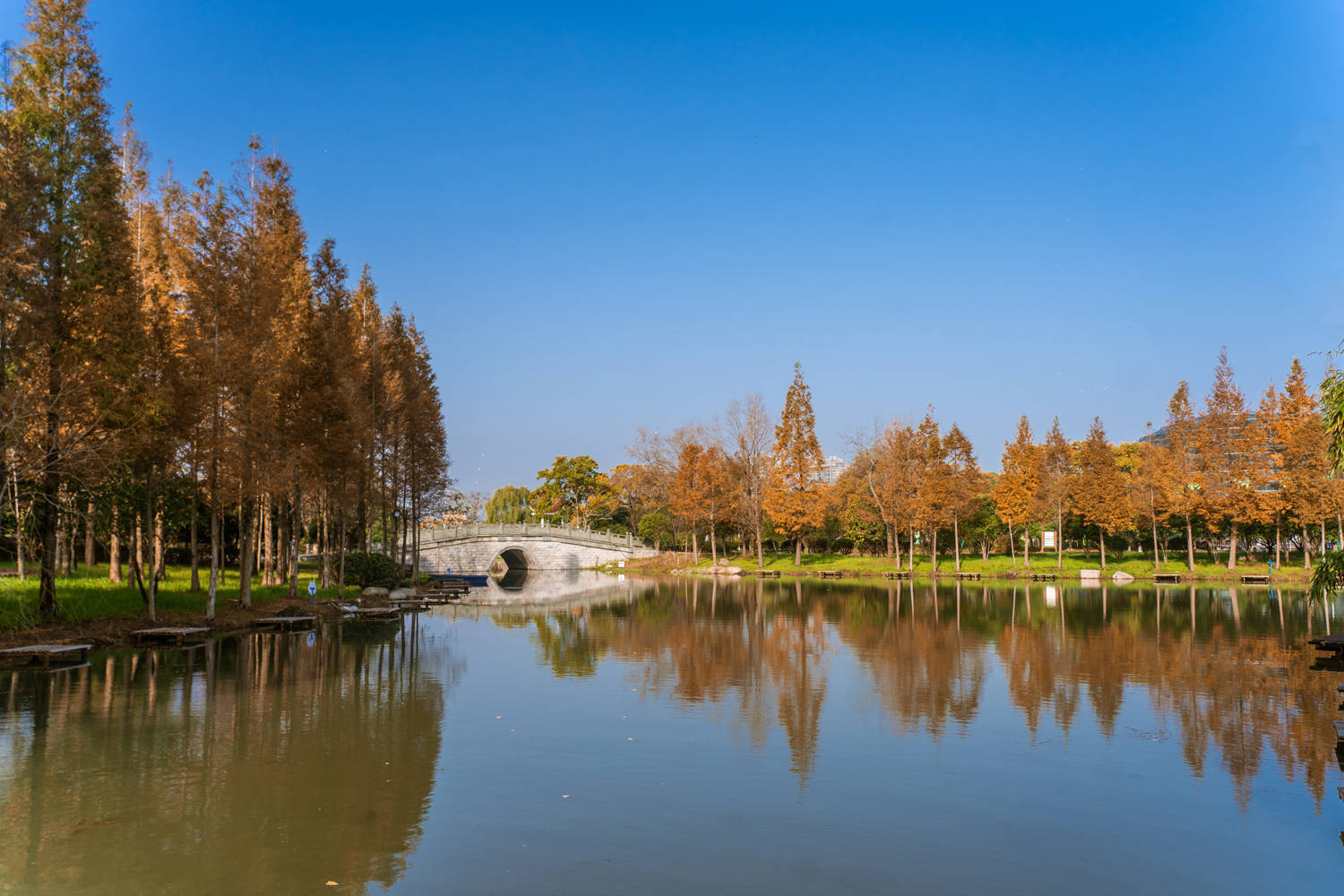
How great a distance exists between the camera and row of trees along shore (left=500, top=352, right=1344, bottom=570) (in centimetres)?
5228

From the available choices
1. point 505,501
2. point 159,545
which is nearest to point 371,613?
point 159,545

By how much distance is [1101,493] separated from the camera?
190 feet

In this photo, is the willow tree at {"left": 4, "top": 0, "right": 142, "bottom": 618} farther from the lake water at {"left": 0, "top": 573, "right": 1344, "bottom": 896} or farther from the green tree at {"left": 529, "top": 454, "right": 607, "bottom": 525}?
the green tree at {"left": 529, "top": 454, "right": 607, "bottom": 525}

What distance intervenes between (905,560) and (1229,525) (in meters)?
20.4

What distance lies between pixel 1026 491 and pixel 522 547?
37.3 meters

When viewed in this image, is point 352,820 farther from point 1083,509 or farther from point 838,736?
point 1083,509

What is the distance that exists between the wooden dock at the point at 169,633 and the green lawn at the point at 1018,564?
45.1 meters

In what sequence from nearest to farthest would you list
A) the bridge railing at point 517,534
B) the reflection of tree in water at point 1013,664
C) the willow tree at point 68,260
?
the reflection of tree in water at point 1013,664 < the willow tree at point 68,260 < the bridge railing at point 517,534

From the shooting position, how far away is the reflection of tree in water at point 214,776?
7.39 metres

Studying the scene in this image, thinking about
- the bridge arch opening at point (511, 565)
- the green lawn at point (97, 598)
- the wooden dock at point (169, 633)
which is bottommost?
the bridge arch opening at point (511, 565)

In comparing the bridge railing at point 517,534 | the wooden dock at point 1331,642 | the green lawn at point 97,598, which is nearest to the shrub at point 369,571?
the green lawn at point 97,598

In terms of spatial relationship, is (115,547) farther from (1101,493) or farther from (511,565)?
(511,565)

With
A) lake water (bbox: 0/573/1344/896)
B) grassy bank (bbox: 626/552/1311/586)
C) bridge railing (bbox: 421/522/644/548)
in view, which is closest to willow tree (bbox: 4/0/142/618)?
lake water (bbox: 0/573/1344/896)

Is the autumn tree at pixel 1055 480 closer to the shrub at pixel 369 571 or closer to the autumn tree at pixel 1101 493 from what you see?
the autumn tree at pixel 1101 493
